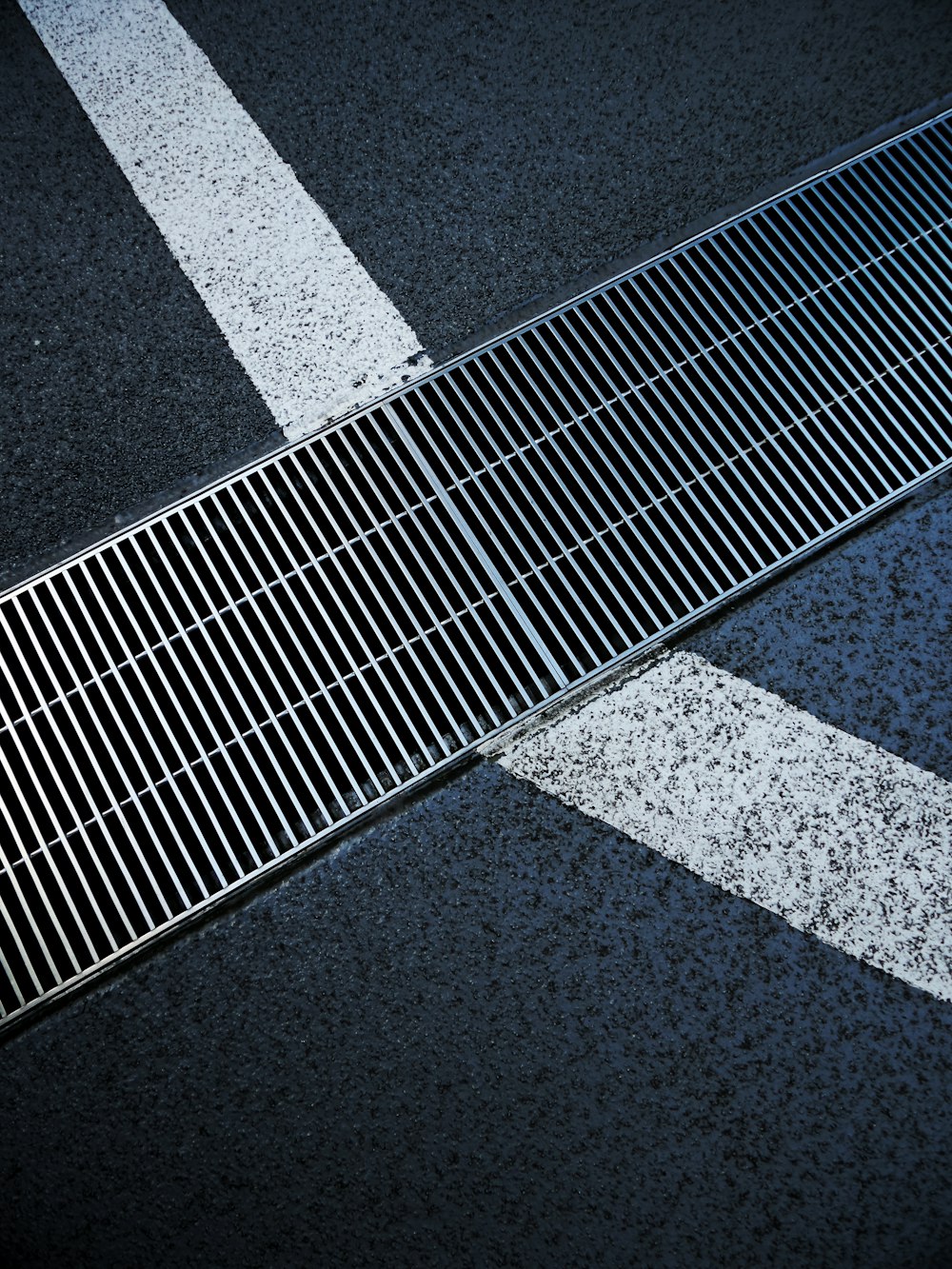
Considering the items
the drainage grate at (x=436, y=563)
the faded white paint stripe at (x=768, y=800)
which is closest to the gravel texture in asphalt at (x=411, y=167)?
the drainage grate at (x=436, y=563)

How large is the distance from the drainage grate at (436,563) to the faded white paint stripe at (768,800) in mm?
133

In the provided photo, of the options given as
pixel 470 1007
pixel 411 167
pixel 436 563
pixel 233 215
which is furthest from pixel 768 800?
pixel 233 215

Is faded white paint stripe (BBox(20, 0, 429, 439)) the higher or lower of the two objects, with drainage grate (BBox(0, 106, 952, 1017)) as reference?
higher

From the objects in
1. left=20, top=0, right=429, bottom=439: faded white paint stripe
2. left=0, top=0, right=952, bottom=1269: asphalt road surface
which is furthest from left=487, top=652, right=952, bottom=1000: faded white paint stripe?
left=20, top=0, right=429, bottom=439: faded white paint stripe

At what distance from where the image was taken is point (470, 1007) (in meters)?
1.50

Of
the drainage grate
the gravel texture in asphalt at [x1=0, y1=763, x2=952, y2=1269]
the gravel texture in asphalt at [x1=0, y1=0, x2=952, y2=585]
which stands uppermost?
the gravel texture in asphalt at [x1=0, y1=0, x2=952, y2=585]

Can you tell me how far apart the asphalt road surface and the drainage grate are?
0.33 ft

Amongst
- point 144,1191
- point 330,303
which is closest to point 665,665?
point 330,303

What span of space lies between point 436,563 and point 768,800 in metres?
0.85

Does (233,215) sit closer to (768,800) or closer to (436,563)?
(436,563)

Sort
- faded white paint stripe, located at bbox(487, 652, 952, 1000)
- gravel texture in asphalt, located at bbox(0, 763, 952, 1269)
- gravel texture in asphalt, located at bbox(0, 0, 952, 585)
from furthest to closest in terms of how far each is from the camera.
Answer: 1. gravel texture in asphalt, located at bbox(0, 0, 952, 585)
2. faded white paint stripe, located at bbox(487, 652, 952, 1000)
3. gravel texture in asphalt, located at bbox(0, 763, 952, 1269)

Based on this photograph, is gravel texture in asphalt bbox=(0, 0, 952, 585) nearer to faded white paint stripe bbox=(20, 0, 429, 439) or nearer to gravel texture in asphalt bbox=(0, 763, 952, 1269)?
faded white paint stripe bbox=(20, 0, 429, 439)

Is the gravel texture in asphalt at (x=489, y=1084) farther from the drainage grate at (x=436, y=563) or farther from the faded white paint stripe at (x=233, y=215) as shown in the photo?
the faded white paint stripe at (x=233, y=215)

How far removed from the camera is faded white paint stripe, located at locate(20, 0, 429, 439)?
72.7 inches
